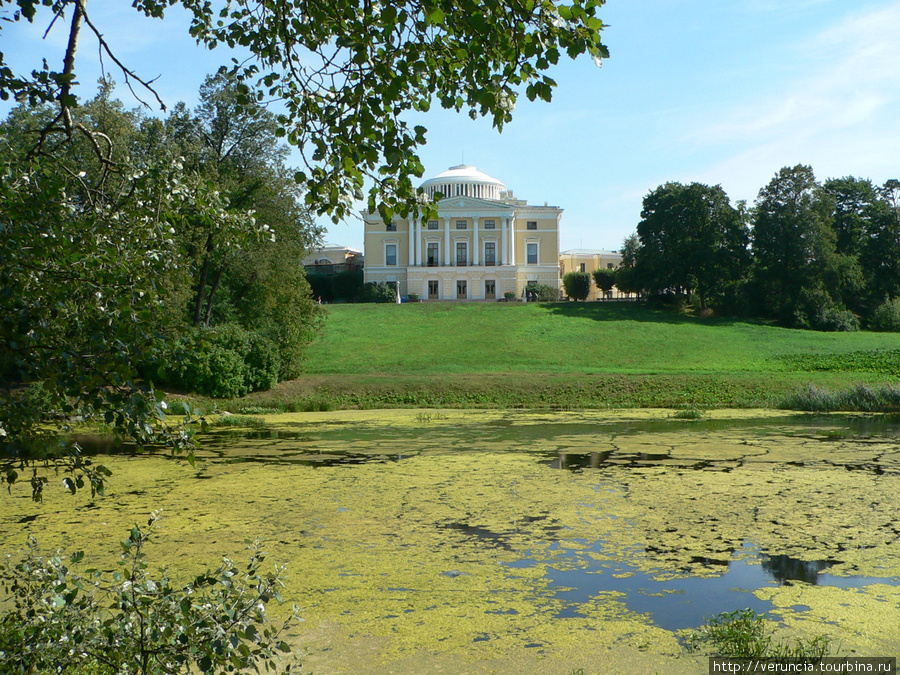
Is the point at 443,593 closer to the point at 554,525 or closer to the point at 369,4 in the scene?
the point at 554,525

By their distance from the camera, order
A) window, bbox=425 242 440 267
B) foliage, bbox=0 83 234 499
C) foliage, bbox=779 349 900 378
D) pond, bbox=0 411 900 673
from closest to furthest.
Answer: foliage, bbox=0 83 234 499 → pond, bbox=0 411 900 673 → foliage, bbox=779 349 900 378 → window, bbox=425 242 440 267

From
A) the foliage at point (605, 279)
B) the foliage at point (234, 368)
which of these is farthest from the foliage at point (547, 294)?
the foliage at point (234, 368)

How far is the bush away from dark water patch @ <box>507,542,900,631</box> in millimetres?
45398

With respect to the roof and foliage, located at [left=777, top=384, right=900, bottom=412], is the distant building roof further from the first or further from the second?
foliage, located at [left=777, top=384, right=900, bottom=412]

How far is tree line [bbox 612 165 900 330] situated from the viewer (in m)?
47.8

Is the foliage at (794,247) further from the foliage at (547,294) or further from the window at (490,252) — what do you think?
the window at (490,252)

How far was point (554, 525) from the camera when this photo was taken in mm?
8359

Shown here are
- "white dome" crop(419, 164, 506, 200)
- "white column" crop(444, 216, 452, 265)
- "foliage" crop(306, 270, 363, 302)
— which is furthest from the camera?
"white dome" crop(419, 164, 506, 200)

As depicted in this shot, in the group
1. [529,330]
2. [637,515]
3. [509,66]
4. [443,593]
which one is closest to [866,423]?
[637,515]

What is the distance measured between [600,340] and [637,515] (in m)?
32.7

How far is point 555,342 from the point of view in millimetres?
40469

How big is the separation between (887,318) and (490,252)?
112 feet

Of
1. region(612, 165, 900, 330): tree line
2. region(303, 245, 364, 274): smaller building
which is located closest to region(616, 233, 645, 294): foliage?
region(612, 165, 900, 330): tree line

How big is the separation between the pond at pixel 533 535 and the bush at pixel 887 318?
35962 mm
